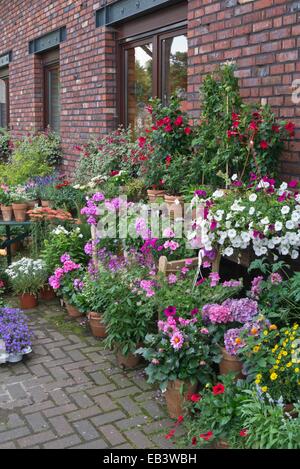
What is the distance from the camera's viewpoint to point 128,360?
4.16 m

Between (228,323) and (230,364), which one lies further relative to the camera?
(228,323)

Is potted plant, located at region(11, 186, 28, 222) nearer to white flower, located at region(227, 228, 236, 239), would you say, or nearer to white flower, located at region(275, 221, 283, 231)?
white flower, located at region(227, 228, 236, 239)

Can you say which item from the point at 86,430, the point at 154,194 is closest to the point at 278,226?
the point at 86,430

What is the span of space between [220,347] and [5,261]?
13.3 ft

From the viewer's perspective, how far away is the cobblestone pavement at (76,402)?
10.7ft

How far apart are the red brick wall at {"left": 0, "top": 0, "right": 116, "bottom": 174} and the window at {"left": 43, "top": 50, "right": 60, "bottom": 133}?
0.11 m

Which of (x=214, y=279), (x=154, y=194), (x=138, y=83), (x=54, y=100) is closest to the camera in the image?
(x=214, y=279)

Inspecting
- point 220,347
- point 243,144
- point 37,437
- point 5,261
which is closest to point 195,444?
A: point 220,347

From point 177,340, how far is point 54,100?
23.0ft

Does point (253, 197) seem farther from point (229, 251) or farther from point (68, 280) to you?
point (68, 280)

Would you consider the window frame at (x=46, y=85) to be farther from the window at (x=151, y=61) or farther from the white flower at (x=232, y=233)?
the white flower at (x=232, y=233)

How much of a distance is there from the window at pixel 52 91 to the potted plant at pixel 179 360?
249 inches

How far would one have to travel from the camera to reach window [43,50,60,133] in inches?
366

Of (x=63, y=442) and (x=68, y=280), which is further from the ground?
(x=68, y=280)
